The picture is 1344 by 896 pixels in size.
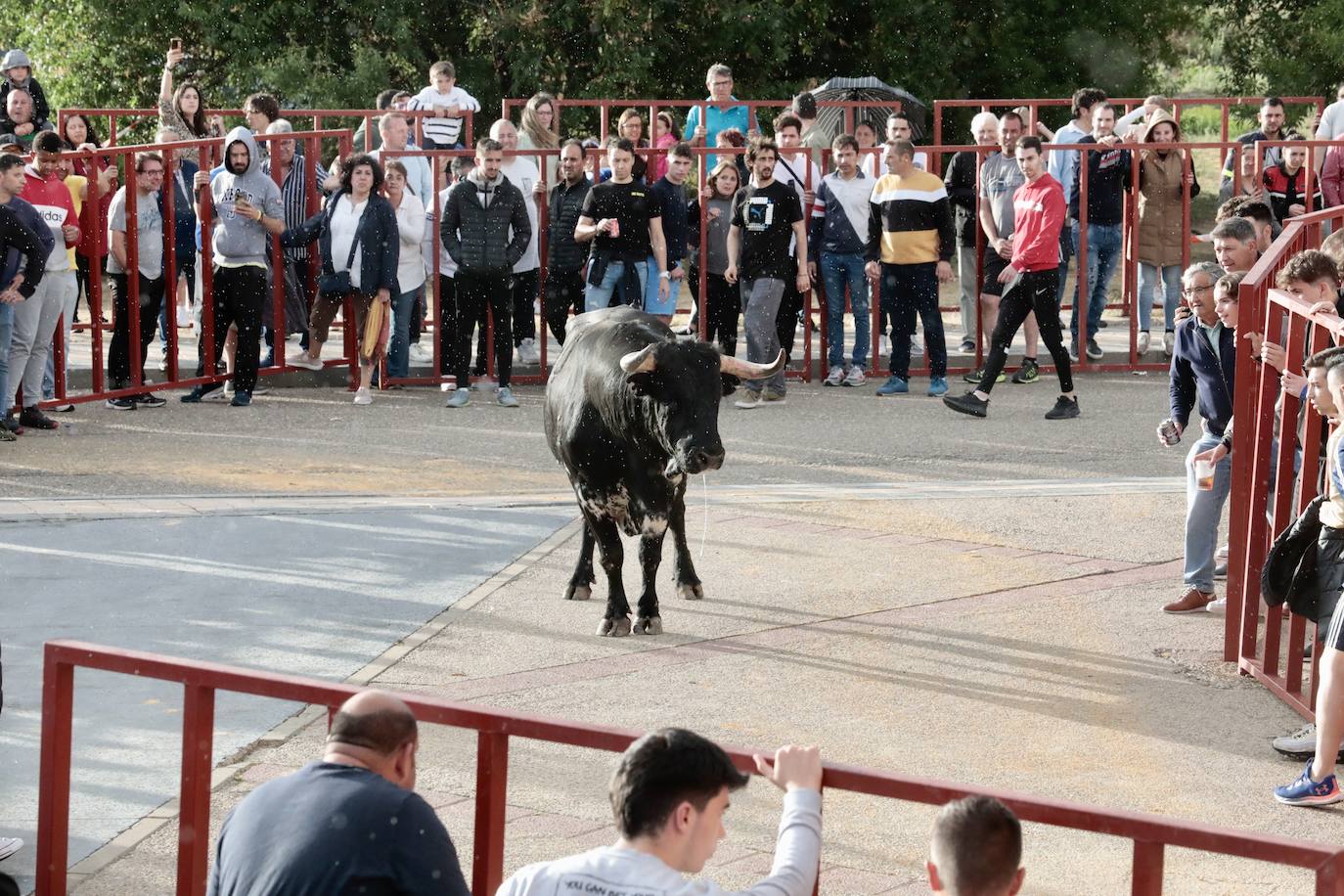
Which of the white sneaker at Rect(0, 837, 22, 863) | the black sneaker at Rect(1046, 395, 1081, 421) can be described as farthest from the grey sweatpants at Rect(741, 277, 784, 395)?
the white sneaker at Rect(0, 837, 22, 863)

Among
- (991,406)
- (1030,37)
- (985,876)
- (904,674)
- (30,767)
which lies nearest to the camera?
(985,876)

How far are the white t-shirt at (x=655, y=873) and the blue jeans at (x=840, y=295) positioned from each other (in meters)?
11.0

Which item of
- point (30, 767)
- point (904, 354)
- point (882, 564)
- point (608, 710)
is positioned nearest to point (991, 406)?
point (904, 354)

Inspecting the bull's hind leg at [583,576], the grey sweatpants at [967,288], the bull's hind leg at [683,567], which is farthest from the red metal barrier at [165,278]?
the bull's hind leg at [683,567]

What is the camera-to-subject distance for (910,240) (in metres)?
14.3

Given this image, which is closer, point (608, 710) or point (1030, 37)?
point (608, 710)

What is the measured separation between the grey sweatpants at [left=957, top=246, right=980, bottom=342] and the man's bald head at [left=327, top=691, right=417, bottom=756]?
12.3 m

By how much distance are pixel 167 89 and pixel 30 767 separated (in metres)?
11.8

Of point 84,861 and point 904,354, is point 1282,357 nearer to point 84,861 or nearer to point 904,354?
point 84,861

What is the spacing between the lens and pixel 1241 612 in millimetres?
8180

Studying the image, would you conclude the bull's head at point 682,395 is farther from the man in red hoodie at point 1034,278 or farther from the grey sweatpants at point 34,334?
the grey sweatpants at point 34,334

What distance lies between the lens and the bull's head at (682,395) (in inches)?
326

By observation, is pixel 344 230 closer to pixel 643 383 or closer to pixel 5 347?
pixel 5 347

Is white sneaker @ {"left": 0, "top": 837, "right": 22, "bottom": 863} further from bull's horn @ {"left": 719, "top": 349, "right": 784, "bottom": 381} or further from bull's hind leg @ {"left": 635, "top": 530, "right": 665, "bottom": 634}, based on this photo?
bull's horn @ {"left": 719, "top": 349, "right": 784, "bottom": 381}
